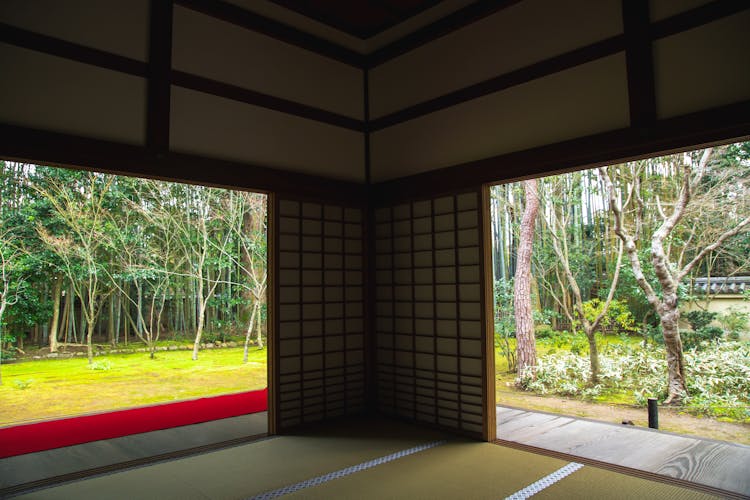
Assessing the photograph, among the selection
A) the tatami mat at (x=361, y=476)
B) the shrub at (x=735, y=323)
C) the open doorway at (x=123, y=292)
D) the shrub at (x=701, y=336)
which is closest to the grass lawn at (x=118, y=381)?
the open doorway at (x=123, y=292)

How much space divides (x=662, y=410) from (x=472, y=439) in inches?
139

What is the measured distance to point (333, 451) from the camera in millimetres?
3201

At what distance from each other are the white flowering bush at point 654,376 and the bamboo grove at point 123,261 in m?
4.71

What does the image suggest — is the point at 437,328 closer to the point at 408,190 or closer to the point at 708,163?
the point at 408,190

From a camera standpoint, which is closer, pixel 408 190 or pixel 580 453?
pixel 580 453

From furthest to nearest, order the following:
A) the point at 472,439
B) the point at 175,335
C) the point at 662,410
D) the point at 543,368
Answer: the point at 175,335
the point at 543,368
the point at 662,410
the point at 472,439

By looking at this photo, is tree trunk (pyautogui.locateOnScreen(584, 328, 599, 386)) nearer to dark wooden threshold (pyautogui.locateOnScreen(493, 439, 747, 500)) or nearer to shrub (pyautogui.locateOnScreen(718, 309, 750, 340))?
shrub (pyautogui.locateOnScreen(718, 309, 750, 340))

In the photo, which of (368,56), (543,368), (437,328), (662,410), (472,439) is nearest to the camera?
(472,439)

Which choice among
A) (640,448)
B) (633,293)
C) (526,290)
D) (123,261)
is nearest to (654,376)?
(633,293)

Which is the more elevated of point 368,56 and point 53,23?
point 368,56

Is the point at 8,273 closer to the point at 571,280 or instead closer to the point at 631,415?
the point at 571,280

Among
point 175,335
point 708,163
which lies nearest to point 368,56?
point 708,163

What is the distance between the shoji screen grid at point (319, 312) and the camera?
3.77 m

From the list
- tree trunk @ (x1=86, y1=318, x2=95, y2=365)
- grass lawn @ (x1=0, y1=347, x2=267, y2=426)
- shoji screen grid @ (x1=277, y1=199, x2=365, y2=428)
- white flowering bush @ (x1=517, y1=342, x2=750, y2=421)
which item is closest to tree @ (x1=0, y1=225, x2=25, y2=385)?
grass lawn @ (x1=0, y1=347, x2=267, y2=426)
